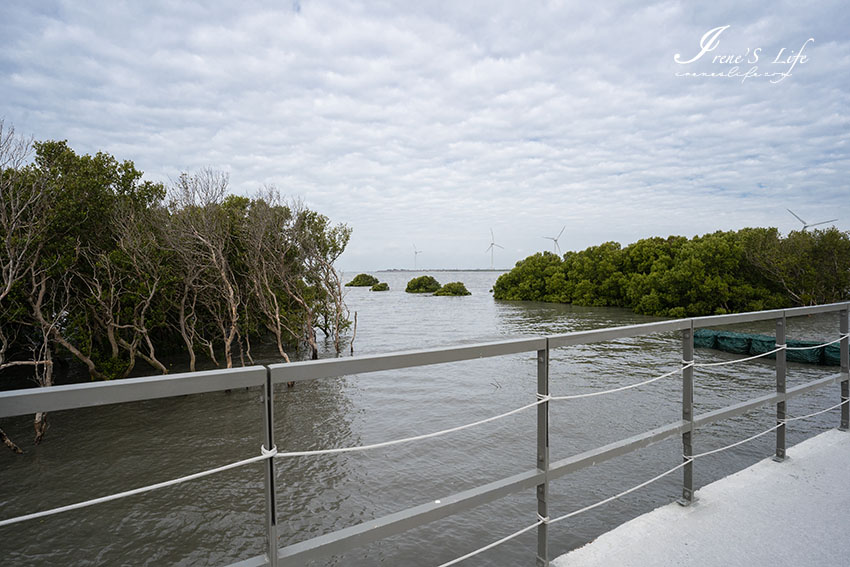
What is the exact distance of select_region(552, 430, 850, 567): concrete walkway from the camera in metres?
2.04

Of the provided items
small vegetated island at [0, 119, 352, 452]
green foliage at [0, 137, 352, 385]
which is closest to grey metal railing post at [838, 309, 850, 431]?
small vegetated island at [0, 119, 352, 452]

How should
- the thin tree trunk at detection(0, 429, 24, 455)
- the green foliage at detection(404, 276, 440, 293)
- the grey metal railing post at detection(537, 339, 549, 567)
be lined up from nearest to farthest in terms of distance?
the grey metal railing post at detection(537, 339, 549, 567) < the thin tree trunk at detection(0, 429, 24, 455) < the green foliage at detection(404, 276, 440, 293)

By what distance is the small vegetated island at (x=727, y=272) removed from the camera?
32938mm

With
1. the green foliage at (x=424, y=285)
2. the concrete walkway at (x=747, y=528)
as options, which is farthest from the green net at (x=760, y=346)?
the green foliage at (x=424, y=285)

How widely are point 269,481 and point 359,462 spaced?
8.78 m

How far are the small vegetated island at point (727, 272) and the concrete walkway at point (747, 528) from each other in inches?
1445

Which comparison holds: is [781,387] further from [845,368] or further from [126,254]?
[126,254]

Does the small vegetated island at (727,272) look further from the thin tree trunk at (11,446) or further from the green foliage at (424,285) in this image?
the green foliage at (424,285)

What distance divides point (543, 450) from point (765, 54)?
1625 cm

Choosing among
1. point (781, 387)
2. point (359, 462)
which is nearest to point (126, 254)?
point (359, 462)

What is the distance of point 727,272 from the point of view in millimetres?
36344

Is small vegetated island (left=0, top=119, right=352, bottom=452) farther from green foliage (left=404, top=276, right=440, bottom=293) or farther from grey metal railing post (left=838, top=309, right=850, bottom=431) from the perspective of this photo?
green foliage (left=404, top=276, right=440, bottom=293)

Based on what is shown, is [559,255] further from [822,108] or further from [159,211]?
[159,211]

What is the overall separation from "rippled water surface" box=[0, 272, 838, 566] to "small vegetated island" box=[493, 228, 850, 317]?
1988 centimetres
